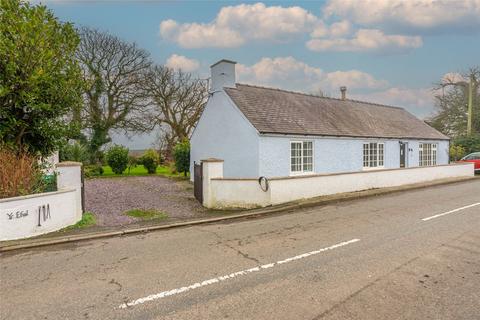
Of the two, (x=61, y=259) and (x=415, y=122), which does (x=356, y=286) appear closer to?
(x=61, y=259)

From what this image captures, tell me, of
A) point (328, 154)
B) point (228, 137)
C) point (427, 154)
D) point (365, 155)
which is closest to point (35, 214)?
point (228, 137)

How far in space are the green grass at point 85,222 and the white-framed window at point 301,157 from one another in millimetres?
9485

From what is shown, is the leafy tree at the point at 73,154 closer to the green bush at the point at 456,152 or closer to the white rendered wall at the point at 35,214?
the white rendered wall at the point at 35,214

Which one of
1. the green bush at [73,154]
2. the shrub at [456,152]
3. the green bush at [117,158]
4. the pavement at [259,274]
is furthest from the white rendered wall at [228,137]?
the shrub at [456,152]

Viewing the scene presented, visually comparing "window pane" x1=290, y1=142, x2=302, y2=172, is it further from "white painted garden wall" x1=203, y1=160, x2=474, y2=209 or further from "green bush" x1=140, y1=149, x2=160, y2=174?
"green bush" x1=140, y1=149, x2=160, y2=174

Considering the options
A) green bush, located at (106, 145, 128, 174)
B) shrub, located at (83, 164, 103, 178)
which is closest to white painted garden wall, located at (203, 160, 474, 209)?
shrub, located at (83, 164, 103, 178)

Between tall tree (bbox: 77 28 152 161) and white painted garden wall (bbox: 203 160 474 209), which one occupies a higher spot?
tall tree (bbox: 77 28 152 161)

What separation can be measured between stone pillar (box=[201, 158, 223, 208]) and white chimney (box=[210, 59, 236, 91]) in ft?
21.1

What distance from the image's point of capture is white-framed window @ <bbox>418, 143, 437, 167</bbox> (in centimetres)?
2383

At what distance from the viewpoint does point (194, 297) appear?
441 cm

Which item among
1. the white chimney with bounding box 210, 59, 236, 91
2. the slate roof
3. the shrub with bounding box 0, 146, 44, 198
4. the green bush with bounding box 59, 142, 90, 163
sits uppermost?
the white chimney with bounding box 210, 59, 236, 91

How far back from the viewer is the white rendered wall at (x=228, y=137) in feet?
49.2

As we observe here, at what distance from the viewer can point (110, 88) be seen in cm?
2964

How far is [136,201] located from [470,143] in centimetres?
3480
